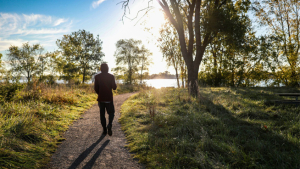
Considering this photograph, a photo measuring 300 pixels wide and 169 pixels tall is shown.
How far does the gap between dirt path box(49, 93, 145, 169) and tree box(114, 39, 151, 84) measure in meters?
39.4

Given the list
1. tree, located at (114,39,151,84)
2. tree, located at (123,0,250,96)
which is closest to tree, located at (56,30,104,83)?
tree, located at (114,39,151,84)

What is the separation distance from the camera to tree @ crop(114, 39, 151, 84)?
43.8 meters

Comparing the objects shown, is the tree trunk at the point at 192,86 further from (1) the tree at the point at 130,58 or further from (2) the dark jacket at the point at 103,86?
(1) the tree at the point at 130,58

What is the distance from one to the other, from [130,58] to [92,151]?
4122 centimetres

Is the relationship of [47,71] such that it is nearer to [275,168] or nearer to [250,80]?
[250,80]

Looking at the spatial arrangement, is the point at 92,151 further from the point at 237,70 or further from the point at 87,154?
the point at 237,70

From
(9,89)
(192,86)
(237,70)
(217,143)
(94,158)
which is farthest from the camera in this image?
(237,70)

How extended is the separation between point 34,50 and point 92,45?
73.7ft

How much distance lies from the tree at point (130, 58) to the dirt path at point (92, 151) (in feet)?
129

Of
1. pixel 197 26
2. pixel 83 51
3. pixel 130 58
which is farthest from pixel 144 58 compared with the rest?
pixel 197 26

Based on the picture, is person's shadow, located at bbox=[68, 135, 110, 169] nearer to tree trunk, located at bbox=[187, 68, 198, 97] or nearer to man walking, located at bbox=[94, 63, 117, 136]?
man walking, located at bbox=[94, 63, 117, 136]

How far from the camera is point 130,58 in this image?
44156 millimetres

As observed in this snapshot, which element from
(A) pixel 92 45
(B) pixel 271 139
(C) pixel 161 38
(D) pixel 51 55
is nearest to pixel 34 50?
(D) pixel 51 55

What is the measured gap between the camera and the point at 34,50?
4322cm
